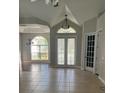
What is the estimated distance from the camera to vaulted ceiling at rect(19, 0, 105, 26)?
745 centimetres

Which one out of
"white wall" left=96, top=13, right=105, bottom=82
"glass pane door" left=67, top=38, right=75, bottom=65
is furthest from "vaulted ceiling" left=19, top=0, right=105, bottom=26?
"glass pane door" left=67, top=38, right=75, bottom=65

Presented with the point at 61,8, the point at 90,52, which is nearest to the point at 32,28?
the point at 61,8

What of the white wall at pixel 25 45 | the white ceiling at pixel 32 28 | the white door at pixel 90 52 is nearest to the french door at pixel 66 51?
the white ceiling at pixel 32 28

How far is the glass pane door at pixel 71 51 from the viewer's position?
11680 mm

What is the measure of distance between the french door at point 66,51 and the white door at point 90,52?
1.94 m

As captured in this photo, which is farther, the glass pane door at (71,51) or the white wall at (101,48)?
the glass pane door at (71,51)

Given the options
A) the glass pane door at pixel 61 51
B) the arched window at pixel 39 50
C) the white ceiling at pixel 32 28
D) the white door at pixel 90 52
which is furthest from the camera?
the arched window at pixel 39 50

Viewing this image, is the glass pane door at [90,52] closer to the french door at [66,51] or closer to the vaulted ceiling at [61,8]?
the vaulted ceiling at [61,8]

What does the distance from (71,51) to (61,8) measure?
3982 millimetres

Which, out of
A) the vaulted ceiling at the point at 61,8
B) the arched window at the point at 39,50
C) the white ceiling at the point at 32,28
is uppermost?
the vaulted ceiling at the point at 61,8

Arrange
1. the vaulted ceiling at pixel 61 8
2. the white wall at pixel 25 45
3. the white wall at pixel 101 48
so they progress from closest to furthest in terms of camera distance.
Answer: the white wall at pixel 101 48
the vaulted ceiling at pixel 61 8
the white wall at pixel 25 45

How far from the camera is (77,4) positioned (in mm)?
7742
